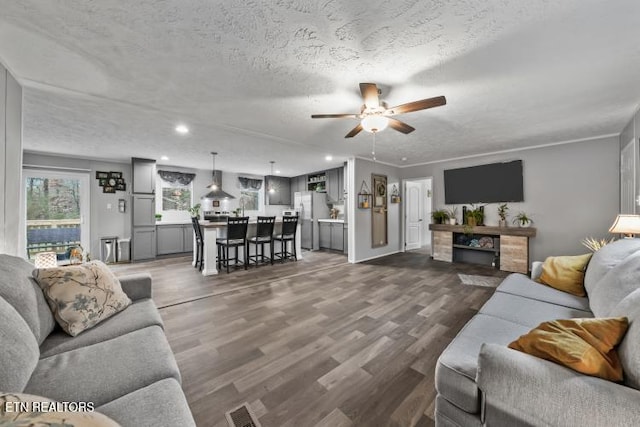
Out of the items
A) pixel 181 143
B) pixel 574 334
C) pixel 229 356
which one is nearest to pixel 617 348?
pixel 574 334

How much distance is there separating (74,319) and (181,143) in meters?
3.57

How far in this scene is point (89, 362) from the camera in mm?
1147

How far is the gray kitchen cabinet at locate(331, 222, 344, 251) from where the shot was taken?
6.54 meters

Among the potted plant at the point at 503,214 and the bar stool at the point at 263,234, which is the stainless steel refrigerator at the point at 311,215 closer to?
the bar stool at the point at 263,234

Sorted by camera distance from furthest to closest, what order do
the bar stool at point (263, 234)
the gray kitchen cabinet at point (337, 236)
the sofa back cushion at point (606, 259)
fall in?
the gray kitchen cabinet at point (337, 236)
the bar stool at point (263, 234)
the sofa back cushion at point (606, 259)

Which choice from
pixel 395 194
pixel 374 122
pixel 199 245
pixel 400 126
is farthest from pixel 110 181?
pixel 395 194

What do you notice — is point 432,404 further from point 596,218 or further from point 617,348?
point 596,218

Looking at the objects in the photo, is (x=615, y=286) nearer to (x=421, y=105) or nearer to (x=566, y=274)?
(x=566, y=274)

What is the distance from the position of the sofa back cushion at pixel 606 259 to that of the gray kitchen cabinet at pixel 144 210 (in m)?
7.21

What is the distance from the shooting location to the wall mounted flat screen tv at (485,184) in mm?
4762

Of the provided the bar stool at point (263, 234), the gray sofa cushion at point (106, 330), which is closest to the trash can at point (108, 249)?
the bar stool at point (263, 234)

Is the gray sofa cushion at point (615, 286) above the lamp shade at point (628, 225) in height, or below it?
below

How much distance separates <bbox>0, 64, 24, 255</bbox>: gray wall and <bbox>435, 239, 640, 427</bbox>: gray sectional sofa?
341 centimetres

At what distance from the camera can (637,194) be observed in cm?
290
